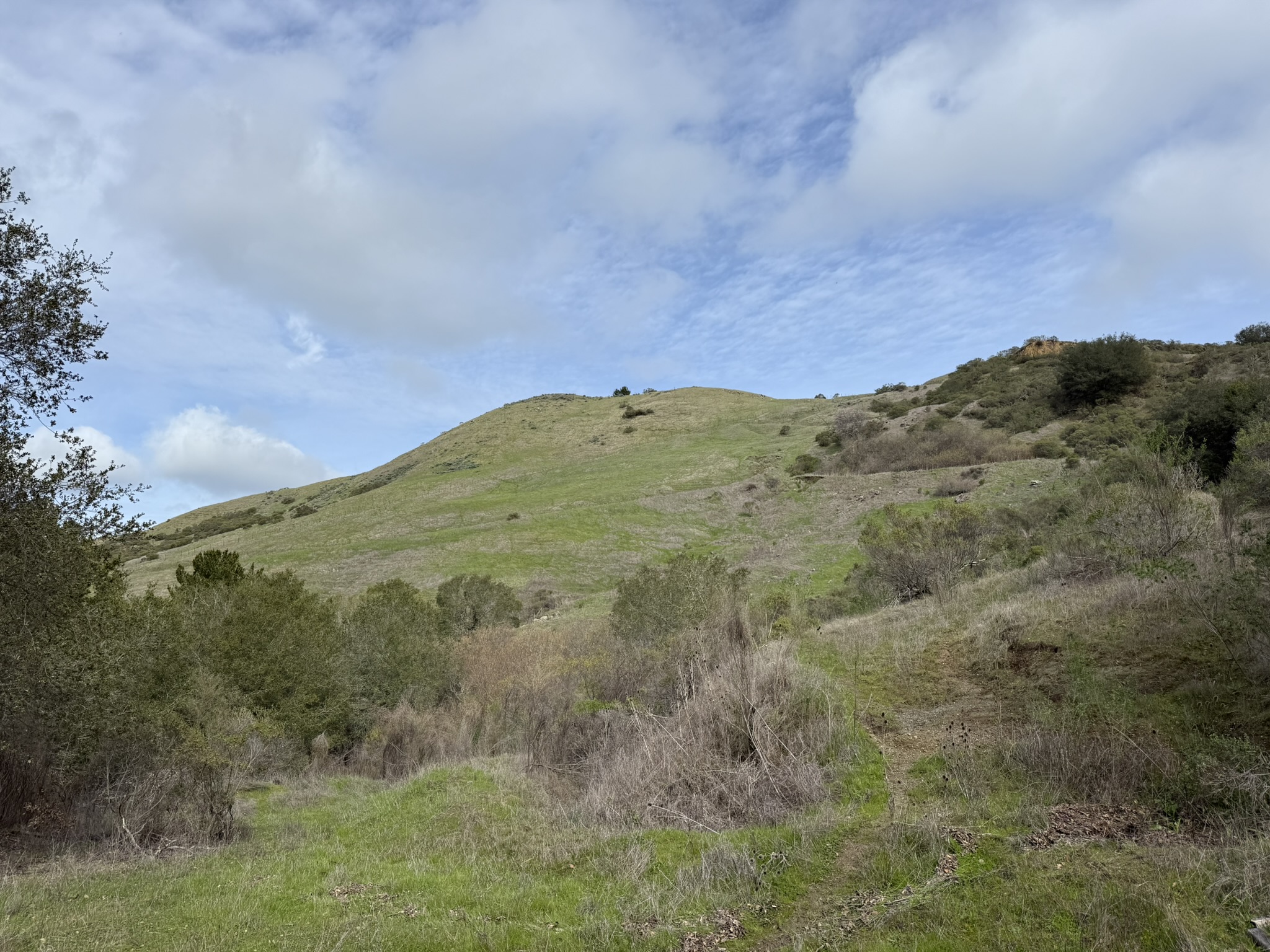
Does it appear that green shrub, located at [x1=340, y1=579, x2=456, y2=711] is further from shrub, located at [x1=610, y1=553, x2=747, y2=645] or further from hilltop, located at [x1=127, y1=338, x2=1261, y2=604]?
hilltop, located at [x1=127, y1=338, x2=1261, y2=604]

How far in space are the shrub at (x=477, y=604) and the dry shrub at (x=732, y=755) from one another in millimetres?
20289

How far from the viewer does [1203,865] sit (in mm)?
5418

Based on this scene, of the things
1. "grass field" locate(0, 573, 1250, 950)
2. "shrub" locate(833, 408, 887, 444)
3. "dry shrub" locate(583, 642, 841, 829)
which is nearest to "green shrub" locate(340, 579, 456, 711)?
"grass field" locate(0, 573, 1250, 950)

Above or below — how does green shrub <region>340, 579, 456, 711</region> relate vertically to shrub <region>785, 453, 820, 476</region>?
below

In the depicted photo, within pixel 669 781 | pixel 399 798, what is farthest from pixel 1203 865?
pixel 399 798

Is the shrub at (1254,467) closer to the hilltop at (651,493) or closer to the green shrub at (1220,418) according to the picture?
the hilltop at (651,493)

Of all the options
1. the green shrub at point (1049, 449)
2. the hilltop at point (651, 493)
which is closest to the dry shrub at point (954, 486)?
the hilltop at point (651, 493)

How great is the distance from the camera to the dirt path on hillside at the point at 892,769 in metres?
5.89

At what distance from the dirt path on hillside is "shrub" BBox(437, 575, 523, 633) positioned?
21.2 meters

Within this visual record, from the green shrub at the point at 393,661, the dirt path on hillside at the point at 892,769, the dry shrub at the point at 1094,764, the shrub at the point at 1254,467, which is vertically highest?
the shrub at the point at 1254,467

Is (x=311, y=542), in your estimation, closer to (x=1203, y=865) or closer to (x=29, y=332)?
(x=29, y=332)

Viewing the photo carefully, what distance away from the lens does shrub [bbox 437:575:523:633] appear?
103ft

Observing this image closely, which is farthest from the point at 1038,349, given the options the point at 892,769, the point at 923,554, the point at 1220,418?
the point at 892,769

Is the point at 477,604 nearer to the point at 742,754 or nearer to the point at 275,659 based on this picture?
the point at 275,659
